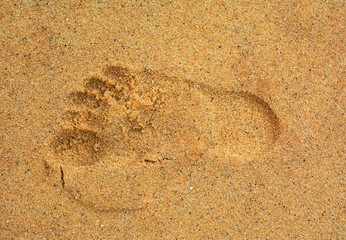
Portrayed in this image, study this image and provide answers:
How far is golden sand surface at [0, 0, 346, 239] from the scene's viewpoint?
66.2 inches

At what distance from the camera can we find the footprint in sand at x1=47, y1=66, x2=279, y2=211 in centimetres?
167

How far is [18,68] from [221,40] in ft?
3.09

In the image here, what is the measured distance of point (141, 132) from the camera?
5.58ft

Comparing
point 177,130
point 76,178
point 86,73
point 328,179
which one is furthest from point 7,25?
point 328,179

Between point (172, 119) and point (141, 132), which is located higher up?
point (172, 119)

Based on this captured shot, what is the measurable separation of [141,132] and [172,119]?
0.51 feet

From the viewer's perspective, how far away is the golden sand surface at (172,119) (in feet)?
5.51

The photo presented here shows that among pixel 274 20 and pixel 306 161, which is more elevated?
pixel 274 20

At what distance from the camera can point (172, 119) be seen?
1719 mm

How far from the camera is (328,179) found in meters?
1.76

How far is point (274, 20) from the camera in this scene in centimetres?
172

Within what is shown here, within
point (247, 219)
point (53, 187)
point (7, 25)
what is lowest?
point (53, 187)

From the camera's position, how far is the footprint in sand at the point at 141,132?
1675 mm

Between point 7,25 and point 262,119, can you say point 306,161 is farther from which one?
point 7,25
